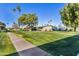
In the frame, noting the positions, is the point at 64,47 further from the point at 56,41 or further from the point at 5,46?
the point at 5,46

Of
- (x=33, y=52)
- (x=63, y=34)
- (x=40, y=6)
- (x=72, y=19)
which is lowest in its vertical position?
(x=33, y=52)

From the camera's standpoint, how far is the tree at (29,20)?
1.59 meters

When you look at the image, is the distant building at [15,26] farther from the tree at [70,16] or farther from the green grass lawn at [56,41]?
the tree at [70,16]

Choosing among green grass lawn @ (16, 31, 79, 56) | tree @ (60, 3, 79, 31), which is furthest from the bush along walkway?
tree @ (60, 3, 79, 31)

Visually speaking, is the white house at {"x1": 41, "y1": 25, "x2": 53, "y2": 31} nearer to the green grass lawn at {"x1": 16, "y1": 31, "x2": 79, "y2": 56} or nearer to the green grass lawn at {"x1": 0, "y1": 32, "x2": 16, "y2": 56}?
the green grass lawn at {"x1": 16, "y1": 31, "x2": 79, "y2": 56}

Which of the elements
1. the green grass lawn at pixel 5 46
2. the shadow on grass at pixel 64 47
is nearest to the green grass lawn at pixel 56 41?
the shadow on grass at pixel 64 47

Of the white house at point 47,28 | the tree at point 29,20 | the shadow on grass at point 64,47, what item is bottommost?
the shadow on grass at point 64,47

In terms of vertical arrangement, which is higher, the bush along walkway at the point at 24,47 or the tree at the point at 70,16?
the tree at the point at 70,16

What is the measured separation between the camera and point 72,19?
1617 millimetres

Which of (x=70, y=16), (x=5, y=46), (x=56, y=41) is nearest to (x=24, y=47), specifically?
(x=5, y=46)

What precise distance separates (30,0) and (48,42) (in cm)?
38

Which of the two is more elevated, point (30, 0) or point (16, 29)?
point (30, 0)

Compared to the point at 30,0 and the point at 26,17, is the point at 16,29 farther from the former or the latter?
the point at 30,0

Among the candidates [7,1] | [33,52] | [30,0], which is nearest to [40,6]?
[30,0]
